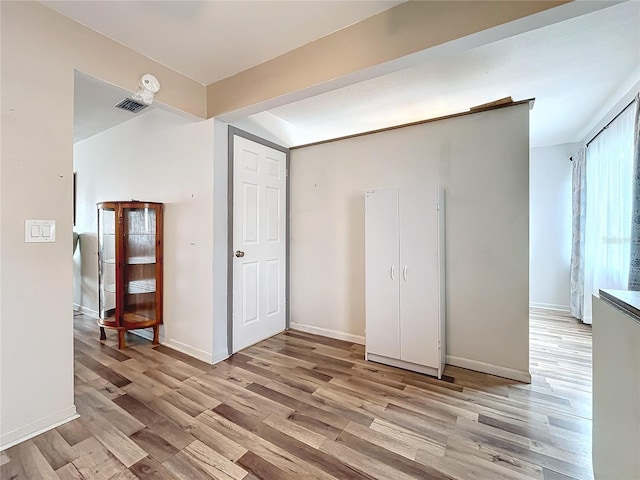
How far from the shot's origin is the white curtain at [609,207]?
2645mm

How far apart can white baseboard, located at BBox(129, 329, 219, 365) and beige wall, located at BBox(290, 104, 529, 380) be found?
1364mm

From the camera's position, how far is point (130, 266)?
301 centimetres

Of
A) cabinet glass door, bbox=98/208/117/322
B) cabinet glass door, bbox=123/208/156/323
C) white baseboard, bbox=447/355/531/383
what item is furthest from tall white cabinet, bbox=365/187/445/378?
cabinet glass door, bbox=98/208/117/322

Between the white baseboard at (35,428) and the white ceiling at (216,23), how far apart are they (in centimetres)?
252

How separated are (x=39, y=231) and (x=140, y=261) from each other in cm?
141

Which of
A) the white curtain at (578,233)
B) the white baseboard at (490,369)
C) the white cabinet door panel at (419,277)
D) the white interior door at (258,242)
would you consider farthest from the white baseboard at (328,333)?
the white curtain at (578,233)

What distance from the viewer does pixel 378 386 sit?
6.98ft

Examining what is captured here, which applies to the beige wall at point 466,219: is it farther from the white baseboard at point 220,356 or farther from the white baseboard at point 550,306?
the white baseboard at point 550,306

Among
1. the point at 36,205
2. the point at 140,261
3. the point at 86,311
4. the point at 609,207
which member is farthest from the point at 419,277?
the point at 86,311

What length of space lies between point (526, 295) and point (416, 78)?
6.85ft

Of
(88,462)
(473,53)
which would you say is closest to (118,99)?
(88,462)

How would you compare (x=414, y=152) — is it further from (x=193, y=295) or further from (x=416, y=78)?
(x=193, y=295)

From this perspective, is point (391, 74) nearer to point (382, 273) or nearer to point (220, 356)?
point (382, 273)

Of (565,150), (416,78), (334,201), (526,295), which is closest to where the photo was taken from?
(526,295)
